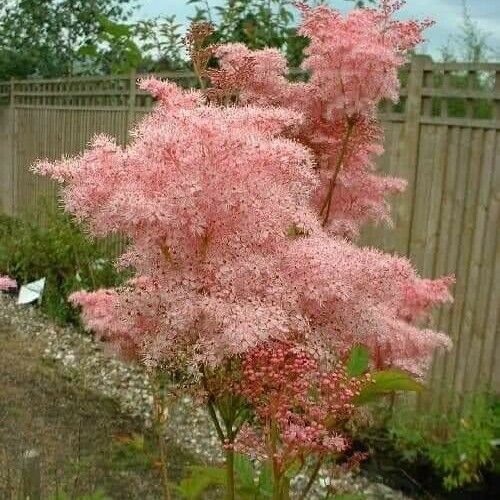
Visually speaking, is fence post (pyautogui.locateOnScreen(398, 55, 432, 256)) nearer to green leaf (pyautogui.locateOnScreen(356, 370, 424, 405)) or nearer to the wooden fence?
the wooden fence

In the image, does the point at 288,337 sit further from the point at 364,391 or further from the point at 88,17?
Answer: the point at 88,17

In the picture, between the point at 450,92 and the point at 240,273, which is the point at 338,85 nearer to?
the point at 240,273

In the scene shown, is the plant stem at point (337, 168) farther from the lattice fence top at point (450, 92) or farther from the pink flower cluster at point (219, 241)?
the lattice fence top at point (450, 92)

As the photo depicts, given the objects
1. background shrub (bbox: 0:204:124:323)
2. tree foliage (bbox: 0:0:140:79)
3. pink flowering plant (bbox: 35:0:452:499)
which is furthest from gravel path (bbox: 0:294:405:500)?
tree foliage (bbox: 0:0:140:79)

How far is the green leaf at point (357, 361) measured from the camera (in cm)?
204

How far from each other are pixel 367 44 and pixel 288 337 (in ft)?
3.35

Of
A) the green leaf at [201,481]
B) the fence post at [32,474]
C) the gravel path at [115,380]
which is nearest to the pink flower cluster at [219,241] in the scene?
the green leaf at [201,481]

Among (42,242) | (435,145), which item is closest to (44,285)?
(42,242)

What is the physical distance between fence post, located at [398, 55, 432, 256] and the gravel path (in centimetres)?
146

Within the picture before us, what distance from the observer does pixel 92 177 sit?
71.4 inches

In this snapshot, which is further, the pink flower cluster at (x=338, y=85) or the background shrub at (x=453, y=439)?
the background shrub at (x=453, y=439)

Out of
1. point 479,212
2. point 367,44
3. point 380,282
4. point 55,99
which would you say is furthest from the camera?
point 55,99

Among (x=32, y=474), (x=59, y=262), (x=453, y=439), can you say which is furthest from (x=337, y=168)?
(x=59, y=262)

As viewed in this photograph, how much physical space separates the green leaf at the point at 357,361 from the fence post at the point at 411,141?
3.20 metres
